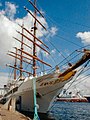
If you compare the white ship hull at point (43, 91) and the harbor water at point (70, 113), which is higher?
the white ship hull at point (43, 91)

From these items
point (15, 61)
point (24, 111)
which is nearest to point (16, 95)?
point (24, 111)

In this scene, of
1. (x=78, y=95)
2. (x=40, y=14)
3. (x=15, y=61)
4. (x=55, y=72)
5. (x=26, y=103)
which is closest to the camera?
(x=55, y=72)

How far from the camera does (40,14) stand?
4069cm

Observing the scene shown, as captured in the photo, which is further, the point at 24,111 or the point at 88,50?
the point at 24,111

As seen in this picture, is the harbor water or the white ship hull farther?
the harbor water

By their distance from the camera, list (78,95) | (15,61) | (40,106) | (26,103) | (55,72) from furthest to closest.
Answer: (78,95) → (15,61) → (26,103) → (40,106) → (55,72)

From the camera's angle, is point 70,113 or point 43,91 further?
point 70,113

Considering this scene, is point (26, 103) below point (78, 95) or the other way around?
below

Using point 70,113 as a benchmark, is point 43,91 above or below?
above

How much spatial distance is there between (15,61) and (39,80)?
3723 centimetres

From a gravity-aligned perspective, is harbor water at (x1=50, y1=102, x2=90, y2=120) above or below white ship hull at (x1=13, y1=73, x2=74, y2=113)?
below

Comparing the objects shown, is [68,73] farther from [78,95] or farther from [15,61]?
[78,95]

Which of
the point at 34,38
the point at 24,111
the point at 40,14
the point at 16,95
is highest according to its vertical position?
the point at 40,14

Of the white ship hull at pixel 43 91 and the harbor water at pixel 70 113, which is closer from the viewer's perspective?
the white ship hull at pixel 43 91
